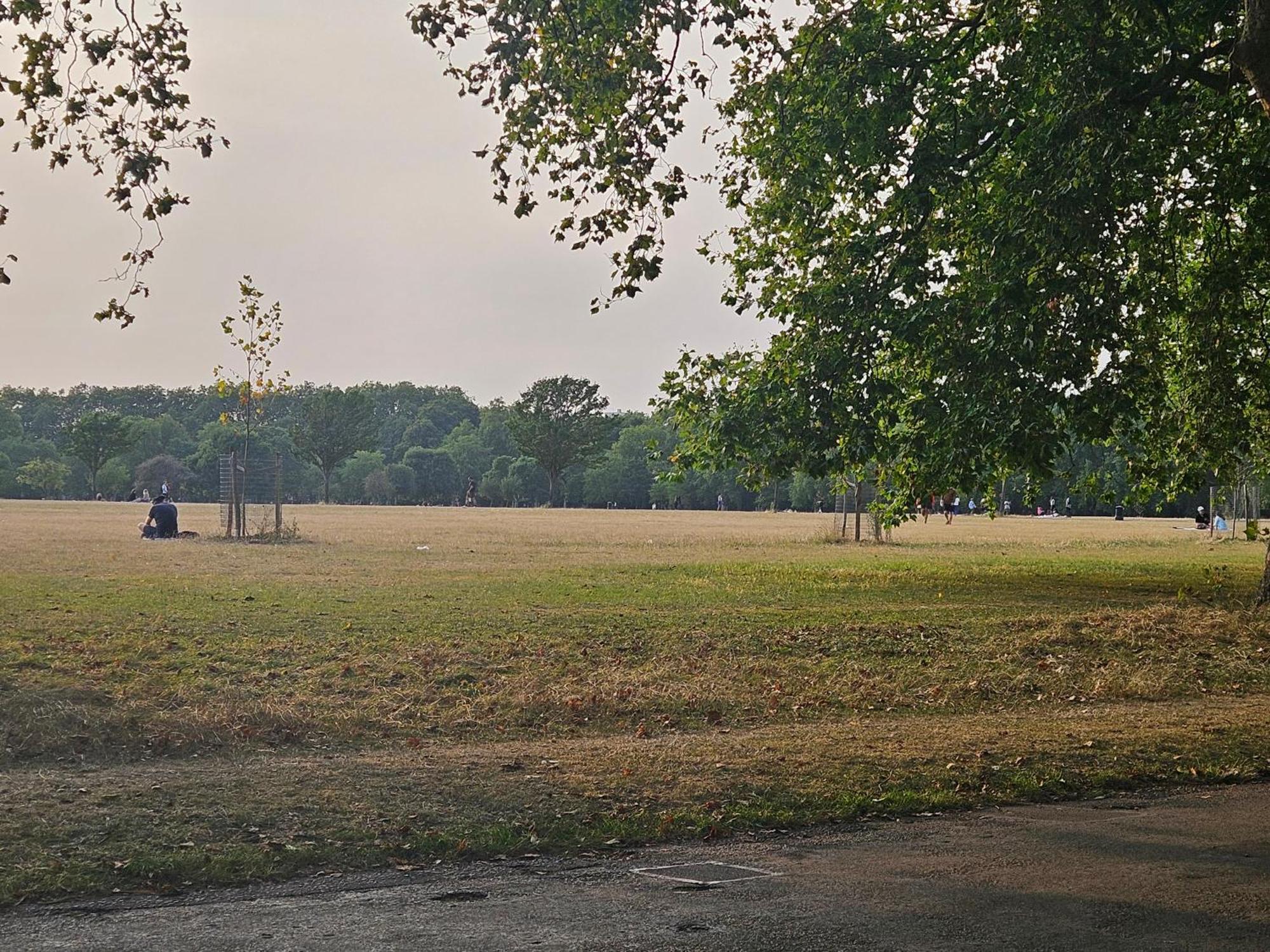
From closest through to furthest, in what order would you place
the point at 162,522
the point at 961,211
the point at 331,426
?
the point at 961,211, the point at 162,522, the point at 331,426

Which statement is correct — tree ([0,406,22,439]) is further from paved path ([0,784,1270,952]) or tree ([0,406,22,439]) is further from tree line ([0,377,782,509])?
paved path ([0,784,1270,952])

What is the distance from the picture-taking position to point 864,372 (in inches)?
627

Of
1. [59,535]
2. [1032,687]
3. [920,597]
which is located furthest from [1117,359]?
[59,535]

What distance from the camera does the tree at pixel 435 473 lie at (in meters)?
144

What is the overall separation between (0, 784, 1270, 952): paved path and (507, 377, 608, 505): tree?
125532 millimetres

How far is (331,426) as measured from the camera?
13150 centimetres

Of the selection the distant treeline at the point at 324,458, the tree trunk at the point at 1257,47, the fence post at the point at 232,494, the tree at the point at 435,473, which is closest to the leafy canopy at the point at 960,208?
the tree trunk at the point at 1257,47

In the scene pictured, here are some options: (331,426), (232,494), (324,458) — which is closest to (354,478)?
(324,458)

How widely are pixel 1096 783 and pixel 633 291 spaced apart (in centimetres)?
673

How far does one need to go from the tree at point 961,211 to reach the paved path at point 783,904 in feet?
21.3

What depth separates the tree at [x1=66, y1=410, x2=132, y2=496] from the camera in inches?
4461

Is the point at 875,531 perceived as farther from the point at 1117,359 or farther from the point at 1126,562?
the point at 1117,359

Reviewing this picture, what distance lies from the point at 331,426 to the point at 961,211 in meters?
120

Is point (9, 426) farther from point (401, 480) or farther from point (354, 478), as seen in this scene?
point (401, 480)
